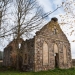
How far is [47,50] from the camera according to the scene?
24.0 metres

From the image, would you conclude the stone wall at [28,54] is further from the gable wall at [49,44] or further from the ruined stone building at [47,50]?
the gable wall at [49,44]

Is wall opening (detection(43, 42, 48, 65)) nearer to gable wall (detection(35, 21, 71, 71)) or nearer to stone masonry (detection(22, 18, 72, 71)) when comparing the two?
stone masonry (detection(22, 18, 72, 71))

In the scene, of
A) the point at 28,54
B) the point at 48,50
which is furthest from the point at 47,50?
the point at 28,54

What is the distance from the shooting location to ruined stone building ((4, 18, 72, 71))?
22.4 m

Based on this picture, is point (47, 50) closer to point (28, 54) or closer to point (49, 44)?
point (49, 44)

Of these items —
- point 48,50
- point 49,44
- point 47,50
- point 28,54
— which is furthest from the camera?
point 49,44

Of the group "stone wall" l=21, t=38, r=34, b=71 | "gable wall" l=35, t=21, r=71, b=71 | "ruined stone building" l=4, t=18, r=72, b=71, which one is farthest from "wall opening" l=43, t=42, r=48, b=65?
"stone wall" l=21, t=38, r=34, b=71

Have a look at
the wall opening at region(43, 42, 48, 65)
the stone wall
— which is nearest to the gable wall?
the wall opening at region(43, 42, 48, 65)

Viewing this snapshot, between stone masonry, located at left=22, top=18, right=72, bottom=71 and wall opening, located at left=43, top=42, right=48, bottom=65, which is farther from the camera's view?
wall opening, located at left=43, top=42, right=48, bottom=65

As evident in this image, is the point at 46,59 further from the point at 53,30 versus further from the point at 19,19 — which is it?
the point at 19,19

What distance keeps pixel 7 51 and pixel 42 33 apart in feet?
39.2

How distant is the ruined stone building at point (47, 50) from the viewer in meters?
22.4

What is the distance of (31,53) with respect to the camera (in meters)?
22.7

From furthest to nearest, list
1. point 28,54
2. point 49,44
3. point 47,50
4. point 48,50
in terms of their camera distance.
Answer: point 49,44, point 48,50, point 47,50, point 28,54
